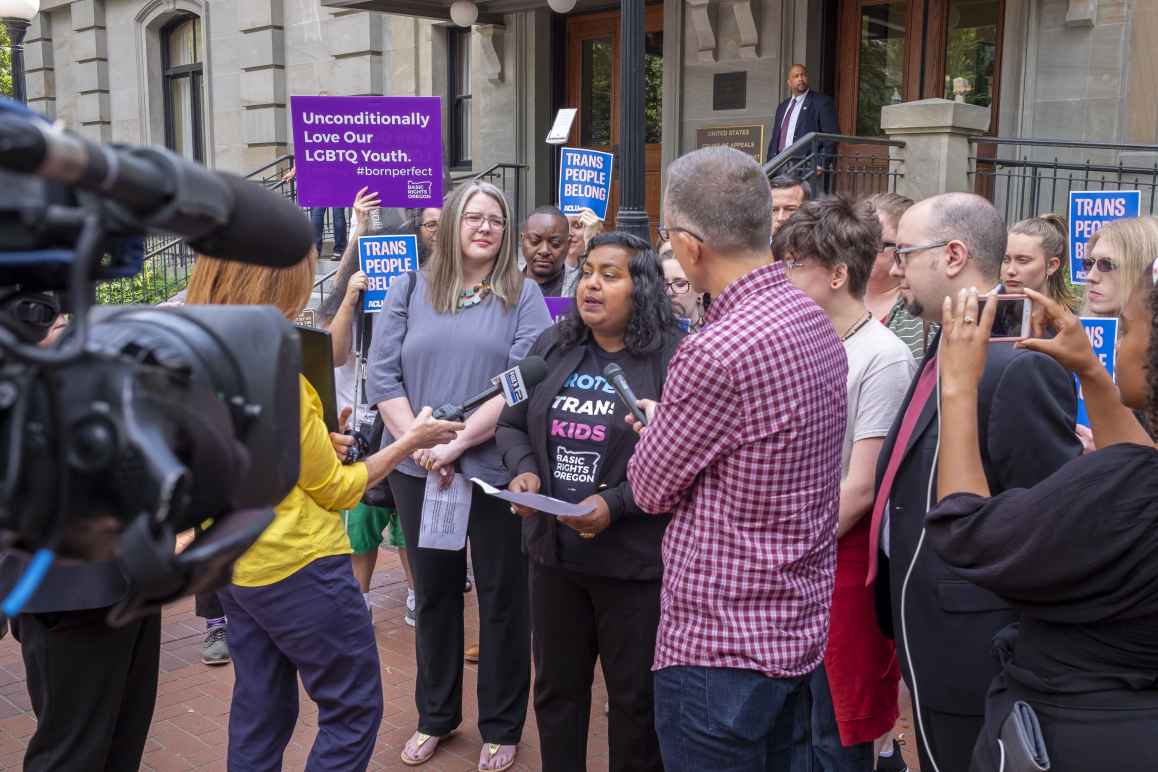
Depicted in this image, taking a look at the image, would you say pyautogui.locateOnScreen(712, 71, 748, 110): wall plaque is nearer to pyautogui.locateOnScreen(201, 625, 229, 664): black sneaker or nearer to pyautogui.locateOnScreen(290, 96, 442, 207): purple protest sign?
pyautogui.locateOnScreen(290, 96, 442, 207): purple protest sign

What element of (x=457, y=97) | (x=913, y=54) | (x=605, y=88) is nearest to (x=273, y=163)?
(x=457, y=97)

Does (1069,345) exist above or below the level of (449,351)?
above

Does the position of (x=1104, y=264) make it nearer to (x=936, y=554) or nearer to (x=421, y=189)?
(x=936, y=554)

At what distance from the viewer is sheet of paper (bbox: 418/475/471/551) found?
424 centimetres

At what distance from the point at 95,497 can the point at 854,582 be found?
2.66m

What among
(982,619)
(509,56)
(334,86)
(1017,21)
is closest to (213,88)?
(334,86)

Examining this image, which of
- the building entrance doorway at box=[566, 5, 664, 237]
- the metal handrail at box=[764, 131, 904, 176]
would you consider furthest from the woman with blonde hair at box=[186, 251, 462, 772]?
the building entrance doorway at box=[566, 5, 664, 237]

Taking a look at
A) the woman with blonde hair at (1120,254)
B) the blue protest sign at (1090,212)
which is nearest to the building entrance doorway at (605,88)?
the blue protest sign at (1090,212)

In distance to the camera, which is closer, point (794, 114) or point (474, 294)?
point (474, 294)

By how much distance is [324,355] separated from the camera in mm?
3193

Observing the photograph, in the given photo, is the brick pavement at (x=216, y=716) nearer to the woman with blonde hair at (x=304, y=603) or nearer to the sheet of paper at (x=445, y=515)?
the sheet of paper at (x=445, y=515)

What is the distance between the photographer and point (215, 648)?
543 centimetres

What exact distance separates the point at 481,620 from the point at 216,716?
4.43ft

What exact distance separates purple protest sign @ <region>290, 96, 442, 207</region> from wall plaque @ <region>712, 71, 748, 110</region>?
774 centimetres
